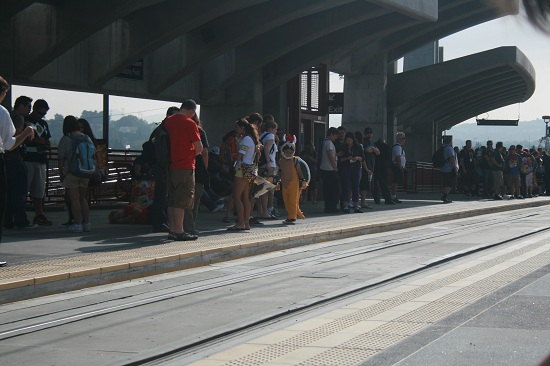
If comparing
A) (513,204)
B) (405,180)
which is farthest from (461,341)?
(405,180)

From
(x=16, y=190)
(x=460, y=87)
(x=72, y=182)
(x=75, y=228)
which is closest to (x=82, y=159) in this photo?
(x=72, y=182)

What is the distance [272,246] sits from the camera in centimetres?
1277

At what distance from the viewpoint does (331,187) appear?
67.1 feet

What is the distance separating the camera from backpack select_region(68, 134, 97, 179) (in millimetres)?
13398

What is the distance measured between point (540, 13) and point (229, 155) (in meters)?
14.4

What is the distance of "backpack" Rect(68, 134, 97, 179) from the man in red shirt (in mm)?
1632

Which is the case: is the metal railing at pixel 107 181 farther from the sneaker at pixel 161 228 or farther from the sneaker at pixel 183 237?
the sneaker at pixel 183 237

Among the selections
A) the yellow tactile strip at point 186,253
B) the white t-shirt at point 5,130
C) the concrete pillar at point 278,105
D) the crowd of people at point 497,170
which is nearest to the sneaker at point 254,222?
the yellow tactile strip at point 186,253

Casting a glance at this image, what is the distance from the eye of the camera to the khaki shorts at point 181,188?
39.8 feet

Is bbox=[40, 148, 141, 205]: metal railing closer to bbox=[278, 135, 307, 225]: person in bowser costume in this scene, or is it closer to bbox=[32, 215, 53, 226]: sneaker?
bbox=[278, 135, 307, 225]: person in bowser costume

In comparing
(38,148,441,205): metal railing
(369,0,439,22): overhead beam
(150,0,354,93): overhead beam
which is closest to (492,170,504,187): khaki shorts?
(369,0,439,22): overhead beam

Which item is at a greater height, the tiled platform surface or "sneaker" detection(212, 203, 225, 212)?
"sneaker" detection(212, 203, 225, 212)

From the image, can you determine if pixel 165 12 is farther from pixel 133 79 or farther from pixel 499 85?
pixel 499 85

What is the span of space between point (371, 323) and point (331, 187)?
13580 millimetres
